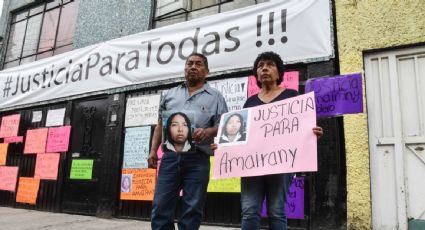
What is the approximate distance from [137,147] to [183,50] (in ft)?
5.57

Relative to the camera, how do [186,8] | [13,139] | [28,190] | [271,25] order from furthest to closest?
[13,139] → [28,190] → [186,8] → [271,25]

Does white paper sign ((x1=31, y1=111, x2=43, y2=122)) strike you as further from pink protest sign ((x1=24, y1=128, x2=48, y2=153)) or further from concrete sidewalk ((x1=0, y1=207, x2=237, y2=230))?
concrete sidewalk ((x1=0, y1=207, x2=237, y2=230))

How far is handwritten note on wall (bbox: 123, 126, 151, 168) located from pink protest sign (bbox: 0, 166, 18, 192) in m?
3.04

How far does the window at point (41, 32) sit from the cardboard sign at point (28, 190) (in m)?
2.63

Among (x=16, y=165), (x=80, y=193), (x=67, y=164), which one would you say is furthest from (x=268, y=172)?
(x=16, y=165)

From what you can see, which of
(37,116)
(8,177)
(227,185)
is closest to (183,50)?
(227,185)

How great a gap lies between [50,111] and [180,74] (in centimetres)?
324

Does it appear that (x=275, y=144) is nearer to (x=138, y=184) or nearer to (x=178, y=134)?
(x=178, y=134)

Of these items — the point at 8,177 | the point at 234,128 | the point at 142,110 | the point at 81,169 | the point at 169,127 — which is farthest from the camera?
the point at 8,177

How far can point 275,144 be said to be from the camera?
2637 mm

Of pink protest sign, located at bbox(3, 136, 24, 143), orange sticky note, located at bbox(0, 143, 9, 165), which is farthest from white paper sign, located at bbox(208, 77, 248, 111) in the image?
orange sticky note, located at bbox(0, 143, 9, 165)

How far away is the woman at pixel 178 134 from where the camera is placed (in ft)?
9.36

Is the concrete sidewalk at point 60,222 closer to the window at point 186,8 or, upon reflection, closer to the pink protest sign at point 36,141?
the pink protest sign at point 36,141

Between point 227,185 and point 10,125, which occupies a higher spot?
point 10,125
